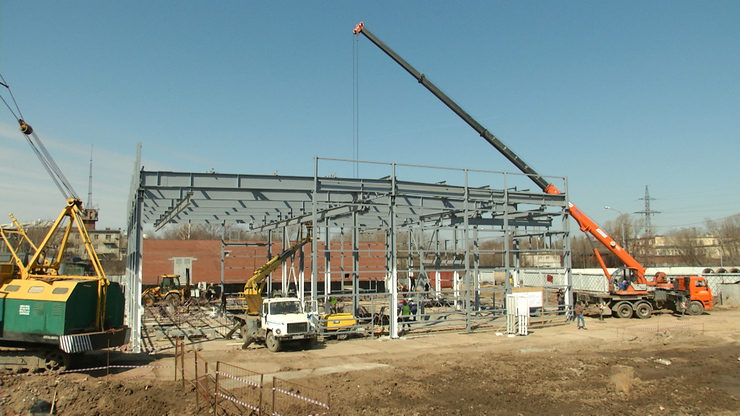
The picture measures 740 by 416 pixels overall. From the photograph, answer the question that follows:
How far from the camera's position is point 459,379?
13.7m

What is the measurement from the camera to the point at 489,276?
212 feet

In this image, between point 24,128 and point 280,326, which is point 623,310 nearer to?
point 280,326

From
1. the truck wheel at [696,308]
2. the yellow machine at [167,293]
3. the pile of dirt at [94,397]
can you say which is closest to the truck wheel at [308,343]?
the pile of dirt at [94,397]

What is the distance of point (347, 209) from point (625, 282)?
52.9 ft

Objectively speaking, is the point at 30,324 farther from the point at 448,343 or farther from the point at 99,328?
the point at 448,343

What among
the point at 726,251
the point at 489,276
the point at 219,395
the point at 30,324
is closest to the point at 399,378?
the point at 219,395

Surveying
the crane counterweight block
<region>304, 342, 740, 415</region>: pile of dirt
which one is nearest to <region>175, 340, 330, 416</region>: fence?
<region>304, 342, 740, 415</region>: pile of dirt

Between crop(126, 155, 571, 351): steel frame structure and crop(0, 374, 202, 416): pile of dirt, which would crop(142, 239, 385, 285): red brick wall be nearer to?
crop(126, 155, 571, 351): steel frame structure

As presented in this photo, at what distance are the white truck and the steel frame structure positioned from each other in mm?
1331

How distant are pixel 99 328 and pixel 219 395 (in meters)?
5.45

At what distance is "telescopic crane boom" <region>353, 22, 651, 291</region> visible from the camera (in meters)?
28.4

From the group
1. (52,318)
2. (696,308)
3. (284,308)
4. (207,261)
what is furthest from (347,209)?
(207,261)

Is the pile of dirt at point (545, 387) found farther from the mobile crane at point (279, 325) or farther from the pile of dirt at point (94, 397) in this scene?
the mobile crane at point (279, 325)

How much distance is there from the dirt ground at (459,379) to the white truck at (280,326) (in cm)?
45
